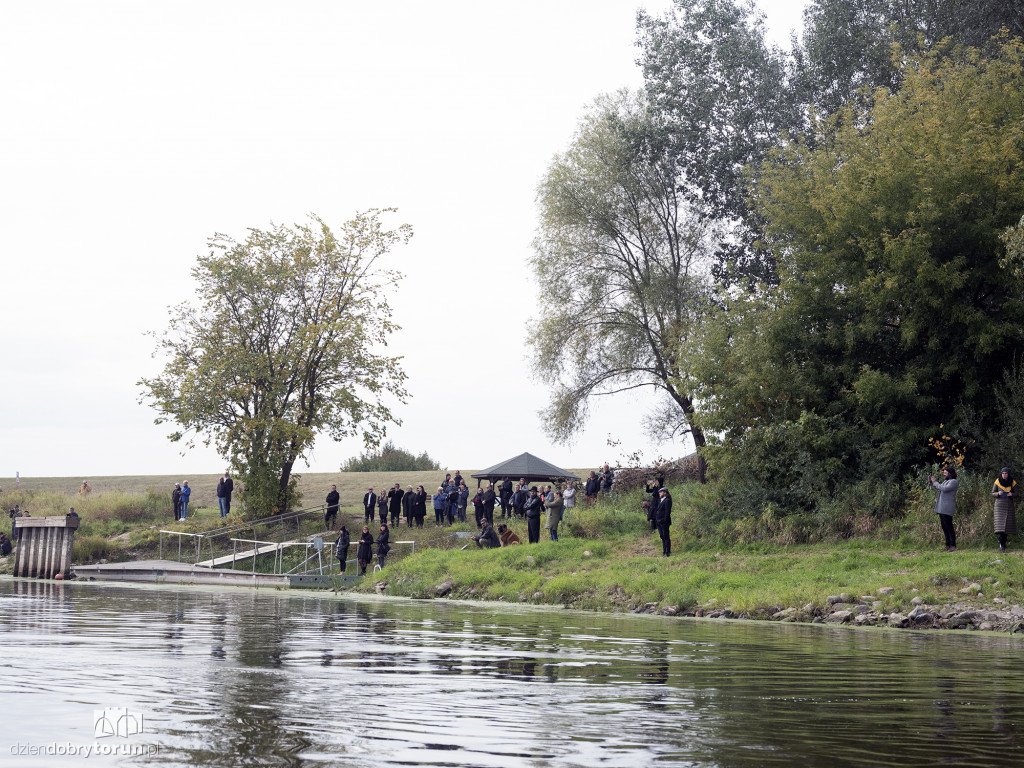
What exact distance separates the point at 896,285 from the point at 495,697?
20862 mm

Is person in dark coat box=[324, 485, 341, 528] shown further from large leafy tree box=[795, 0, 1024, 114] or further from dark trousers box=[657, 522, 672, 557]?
large leafy tree box=[795, 0, 1024, 114]

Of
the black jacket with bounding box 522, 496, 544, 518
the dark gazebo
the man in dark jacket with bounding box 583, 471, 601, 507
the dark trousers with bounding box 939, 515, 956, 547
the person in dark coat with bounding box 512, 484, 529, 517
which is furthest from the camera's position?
the dark gazebo

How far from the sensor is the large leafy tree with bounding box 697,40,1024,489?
83.3 feet

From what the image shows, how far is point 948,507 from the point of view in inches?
854

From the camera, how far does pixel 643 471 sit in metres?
43.9

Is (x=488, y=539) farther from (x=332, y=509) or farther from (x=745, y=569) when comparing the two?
(x=332, y=509)

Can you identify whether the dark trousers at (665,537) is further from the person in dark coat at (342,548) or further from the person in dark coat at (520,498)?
the person in dark coat at (342,548)

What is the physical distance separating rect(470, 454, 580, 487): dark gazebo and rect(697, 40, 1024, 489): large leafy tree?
11.9 metres

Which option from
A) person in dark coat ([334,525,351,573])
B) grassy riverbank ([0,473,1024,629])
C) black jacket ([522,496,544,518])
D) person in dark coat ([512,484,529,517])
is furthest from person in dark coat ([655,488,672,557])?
person in dark coat ([334,525,351,573])

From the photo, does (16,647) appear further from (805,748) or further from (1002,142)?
(1002,142)

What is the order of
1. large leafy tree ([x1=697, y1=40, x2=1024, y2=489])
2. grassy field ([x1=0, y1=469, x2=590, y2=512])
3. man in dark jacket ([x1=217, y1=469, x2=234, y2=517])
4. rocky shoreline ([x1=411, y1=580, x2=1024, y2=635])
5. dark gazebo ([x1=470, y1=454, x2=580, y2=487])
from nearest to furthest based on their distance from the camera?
rocky shoreline ([x1=411, y1=580, x2=1024, y2=635])
large leafy tree ([x1=697, y1=40, x2=1024, y2=489])
dark gazebo ([x1=470, y1=454, x2=580, y2=487])
man in dark jacket ([x1=217, y1=469, x2=234, y2=517])
grassy field ([x1=0, y1=469, x2=590, y2=512])

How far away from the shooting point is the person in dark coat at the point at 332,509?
131 ft

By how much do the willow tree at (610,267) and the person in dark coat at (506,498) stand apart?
15.9 ft

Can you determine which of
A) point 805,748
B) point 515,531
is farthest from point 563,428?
point 805,748
